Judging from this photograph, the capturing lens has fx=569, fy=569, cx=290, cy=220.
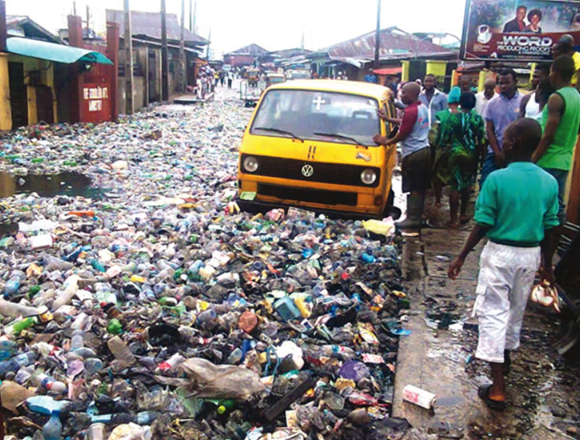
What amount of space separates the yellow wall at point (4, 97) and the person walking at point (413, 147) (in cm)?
1233

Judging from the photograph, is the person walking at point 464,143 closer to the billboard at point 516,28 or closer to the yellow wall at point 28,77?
the billboard at point 516,28

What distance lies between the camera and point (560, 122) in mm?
4770

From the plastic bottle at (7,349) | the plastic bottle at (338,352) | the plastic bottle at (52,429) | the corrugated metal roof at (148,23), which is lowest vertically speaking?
the plastic bottle at (52,429)

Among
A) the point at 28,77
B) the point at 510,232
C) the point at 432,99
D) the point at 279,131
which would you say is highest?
the point at 28,77

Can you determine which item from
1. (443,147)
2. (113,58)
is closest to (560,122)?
(443,147)

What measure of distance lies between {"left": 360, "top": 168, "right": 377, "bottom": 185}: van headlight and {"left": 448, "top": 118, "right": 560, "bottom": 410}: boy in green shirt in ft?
10.9

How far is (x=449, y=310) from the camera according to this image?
4895 mm

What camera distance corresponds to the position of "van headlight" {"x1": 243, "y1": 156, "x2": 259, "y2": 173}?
705cm

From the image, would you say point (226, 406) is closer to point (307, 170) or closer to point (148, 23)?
point (307, 170)

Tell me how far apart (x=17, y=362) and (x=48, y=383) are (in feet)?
1.17

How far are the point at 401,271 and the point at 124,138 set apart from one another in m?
11.7

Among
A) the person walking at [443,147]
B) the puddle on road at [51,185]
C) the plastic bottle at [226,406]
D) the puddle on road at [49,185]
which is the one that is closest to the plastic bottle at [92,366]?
the plastic bottle at [226,406]

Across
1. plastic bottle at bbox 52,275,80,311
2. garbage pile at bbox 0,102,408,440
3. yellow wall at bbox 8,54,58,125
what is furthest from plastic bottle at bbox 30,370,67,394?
yellow wall at bbox 8,54,58,125

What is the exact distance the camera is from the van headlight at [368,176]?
677 centimetres
